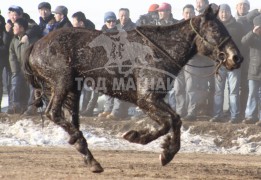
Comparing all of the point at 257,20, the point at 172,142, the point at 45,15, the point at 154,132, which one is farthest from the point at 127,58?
the point at 45,15

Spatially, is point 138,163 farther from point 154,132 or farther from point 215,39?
point 215,39

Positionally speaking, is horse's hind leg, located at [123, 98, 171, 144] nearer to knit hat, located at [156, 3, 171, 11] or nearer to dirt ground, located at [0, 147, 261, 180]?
dirt ground, located at [0, 147, 261, 180]

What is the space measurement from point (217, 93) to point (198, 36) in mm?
4705

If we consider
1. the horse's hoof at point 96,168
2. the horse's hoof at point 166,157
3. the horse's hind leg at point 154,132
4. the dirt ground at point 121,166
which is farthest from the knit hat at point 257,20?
the horse's hoof at point 96,168

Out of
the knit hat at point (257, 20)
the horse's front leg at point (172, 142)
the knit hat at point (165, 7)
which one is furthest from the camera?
the knit hat at point (165, 7)

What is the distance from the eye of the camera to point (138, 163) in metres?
14.2

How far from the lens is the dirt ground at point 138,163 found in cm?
1273

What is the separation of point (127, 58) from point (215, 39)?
1.24 metres

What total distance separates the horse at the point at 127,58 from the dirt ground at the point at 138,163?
559mm

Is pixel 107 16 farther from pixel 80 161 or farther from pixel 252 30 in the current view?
pixel 80 161

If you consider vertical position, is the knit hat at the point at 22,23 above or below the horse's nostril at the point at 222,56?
above

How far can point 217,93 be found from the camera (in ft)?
58.0

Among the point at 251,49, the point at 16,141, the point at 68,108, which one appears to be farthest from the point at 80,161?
the point at 251,49

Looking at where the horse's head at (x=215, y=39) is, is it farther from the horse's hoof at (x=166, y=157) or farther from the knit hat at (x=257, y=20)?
the knit hat at (x=257, y=20)
